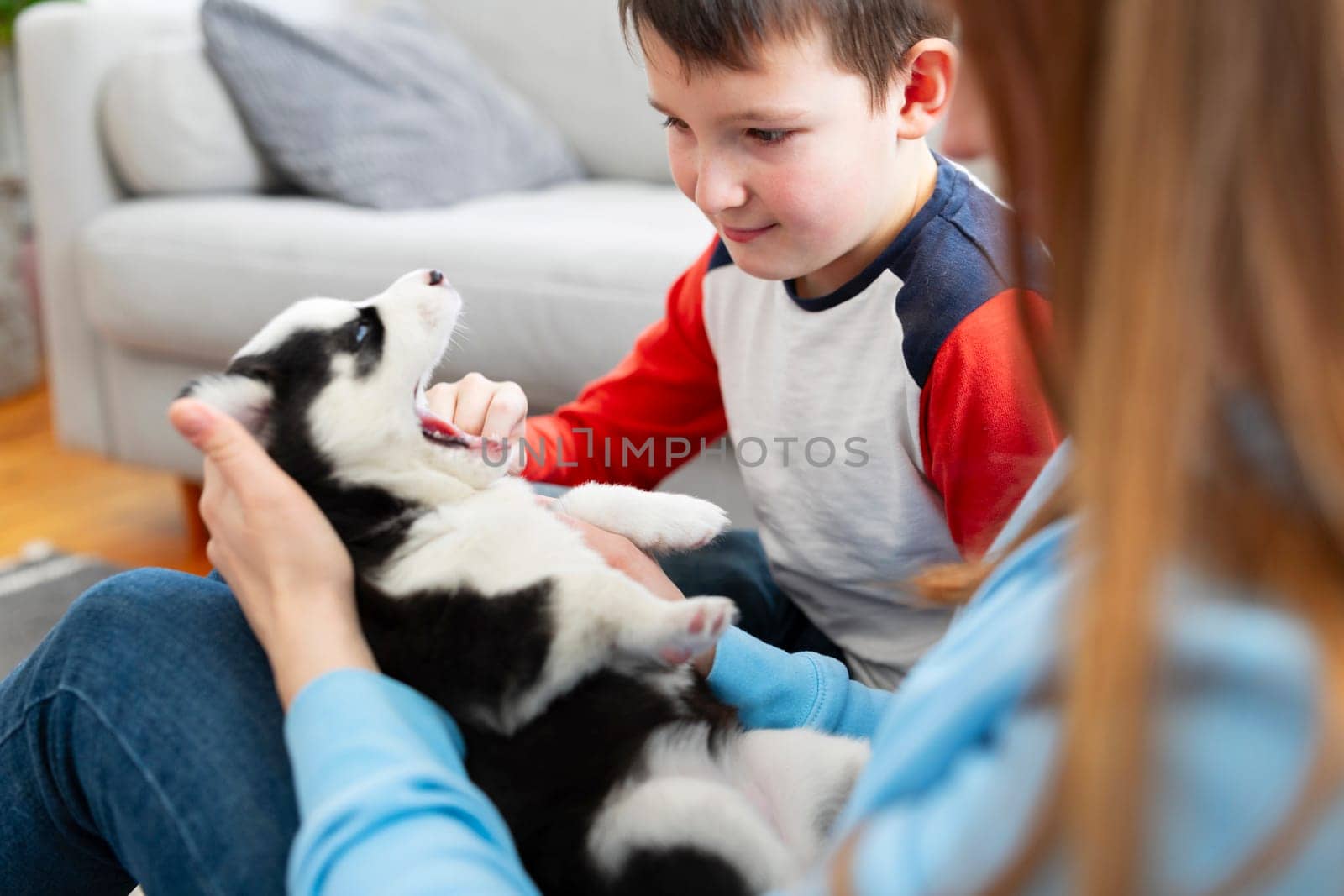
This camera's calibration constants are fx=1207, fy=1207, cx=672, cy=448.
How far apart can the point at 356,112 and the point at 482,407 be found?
1295 millimetres

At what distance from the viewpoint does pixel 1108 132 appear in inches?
18.7

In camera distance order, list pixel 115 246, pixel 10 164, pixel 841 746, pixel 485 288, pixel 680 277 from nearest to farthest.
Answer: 1. pixel 841 746
2. pixel 680 277
3. pixel 485 288
4. pixel 115 246
5. pixel 10 164

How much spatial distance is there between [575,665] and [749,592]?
1.17 ft

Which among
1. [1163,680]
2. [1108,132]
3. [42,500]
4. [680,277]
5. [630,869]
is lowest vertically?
[42,500]

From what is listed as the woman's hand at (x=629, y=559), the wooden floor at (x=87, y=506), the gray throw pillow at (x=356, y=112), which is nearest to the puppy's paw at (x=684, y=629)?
the woman's hand at (x=629, y=559)

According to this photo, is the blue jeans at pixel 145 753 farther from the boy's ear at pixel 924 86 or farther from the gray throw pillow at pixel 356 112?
the gray throw pillow at pixel 356 112

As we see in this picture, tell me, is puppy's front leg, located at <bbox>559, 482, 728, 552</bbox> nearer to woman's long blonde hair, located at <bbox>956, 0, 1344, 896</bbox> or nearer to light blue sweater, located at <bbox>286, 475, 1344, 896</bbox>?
light blue sweater, located at <bbox>286, 475, 1344, 896</bbox>

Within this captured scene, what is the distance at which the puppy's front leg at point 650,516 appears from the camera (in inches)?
39.5

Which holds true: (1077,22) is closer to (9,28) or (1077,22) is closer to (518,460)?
(518,460)

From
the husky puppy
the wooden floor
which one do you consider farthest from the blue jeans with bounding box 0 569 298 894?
the wooden floor

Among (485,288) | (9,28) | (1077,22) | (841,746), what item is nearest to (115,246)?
(485,288)

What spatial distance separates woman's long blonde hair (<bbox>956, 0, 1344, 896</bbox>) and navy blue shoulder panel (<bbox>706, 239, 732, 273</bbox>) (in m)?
0.81

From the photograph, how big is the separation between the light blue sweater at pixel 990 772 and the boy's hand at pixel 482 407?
370mm

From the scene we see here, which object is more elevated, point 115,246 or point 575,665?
point 575,665
